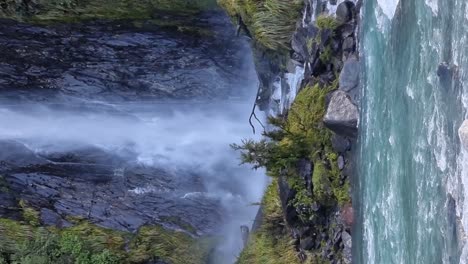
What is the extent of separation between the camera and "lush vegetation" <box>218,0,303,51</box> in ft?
25.7

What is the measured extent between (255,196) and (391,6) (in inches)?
209

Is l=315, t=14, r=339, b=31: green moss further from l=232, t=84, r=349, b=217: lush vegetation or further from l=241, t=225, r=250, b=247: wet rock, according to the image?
l=241, t=225, r=250, b=247: wet rock

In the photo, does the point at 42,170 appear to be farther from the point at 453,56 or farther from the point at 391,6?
the point at 453,56

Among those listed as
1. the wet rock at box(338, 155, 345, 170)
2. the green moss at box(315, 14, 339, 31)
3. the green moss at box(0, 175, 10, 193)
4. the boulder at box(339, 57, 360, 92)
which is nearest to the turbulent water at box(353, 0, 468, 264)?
the boulder at box(339, 57, 360, 92)

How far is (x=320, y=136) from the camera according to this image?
6707mm

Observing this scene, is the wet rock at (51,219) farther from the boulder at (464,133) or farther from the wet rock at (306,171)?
the boulder at (464,133)

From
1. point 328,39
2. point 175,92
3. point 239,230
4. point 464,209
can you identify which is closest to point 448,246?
point 464,209

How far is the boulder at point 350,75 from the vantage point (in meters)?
5.90

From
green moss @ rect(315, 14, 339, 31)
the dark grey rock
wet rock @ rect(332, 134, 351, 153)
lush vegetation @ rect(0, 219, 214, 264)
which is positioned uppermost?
green moss @ rect(315, 14, 339, 31)

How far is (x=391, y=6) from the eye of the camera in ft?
15.3

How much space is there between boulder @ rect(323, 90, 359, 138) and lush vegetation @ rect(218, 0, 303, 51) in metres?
2.00

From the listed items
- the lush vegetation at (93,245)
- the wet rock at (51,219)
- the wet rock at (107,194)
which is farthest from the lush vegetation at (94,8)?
the lush vegetation at (93,245)

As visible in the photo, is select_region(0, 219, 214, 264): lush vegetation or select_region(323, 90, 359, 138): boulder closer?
select_region(323, 90, 359, 138): boulder

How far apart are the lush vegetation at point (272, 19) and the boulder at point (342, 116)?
6.55 feet
